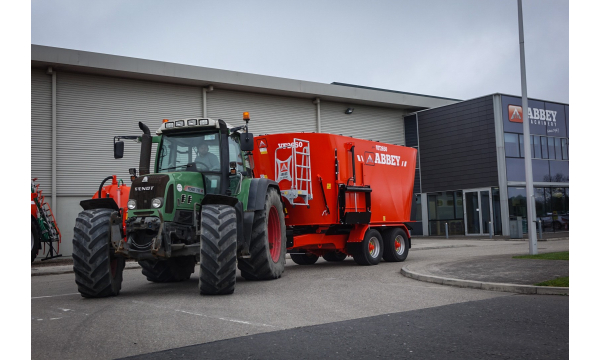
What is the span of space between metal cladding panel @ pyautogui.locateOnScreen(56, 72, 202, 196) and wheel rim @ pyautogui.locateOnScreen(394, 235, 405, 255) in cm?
1254

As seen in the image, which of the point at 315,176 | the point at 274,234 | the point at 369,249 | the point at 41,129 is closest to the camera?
the point at 274,234

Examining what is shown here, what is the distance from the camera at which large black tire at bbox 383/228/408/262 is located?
1677 cm

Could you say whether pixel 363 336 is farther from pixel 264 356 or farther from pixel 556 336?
pixel 556 336

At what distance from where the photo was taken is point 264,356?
5441 mm

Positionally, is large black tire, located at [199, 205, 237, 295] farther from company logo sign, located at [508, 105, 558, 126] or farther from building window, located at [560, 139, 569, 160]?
building window, located at [560, 139, 569, 160]

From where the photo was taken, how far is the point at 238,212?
1066 cm

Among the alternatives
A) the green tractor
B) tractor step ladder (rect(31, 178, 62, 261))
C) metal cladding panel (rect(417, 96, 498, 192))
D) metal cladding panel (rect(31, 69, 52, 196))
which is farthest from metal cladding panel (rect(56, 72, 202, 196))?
metal cladding panel (rect(417, 96, 498, 192))

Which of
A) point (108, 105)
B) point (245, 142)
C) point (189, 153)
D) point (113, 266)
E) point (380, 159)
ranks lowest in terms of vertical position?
point (113, 266)

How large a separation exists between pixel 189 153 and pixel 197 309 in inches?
140

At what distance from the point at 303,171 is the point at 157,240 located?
19.2 ft

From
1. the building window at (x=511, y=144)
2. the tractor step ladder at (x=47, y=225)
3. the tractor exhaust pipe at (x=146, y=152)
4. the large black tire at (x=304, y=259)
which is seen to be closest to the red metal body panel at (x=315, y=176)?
the large black tire at (x=304, y=259)

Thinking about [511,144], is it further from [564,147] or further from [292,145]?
[292,145]

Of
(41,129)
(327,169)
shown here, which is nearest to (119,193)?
(41,129)

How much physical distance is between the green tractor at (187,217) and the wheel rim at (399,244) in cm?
597
